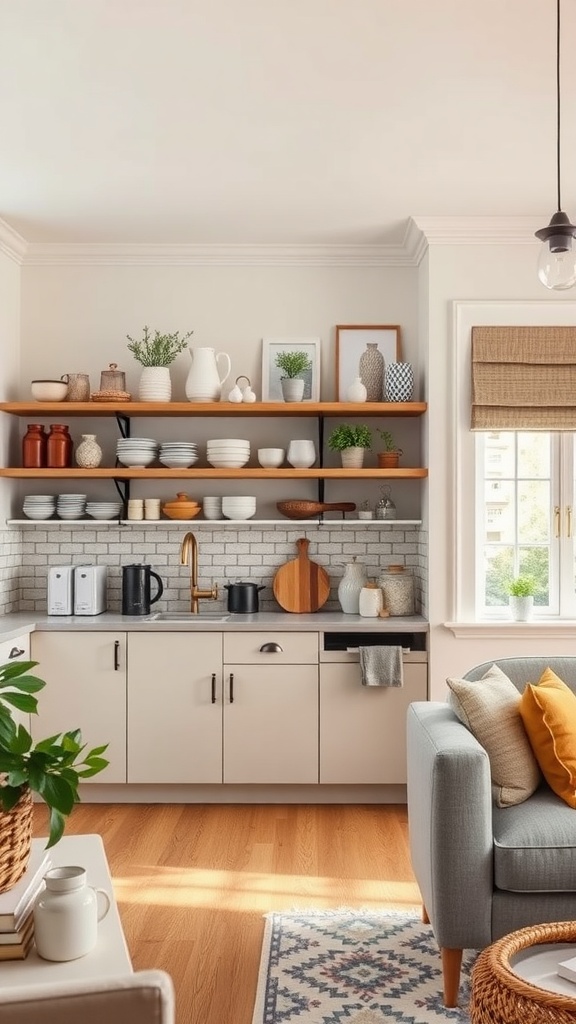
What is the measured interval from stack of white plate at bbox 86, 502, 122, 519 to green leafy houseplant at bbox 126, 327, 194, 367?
0.76 m

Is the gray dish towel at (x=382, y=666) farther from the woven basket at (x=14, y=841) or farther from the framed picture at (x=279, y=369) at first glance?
the woven basket at (x=14, y=841)

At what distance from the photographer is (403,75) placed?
3.04 metres

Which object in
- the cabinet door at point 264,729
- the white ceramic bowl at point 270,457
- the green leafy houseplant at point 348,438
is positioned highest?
the green leafy houseplant at point 348,438

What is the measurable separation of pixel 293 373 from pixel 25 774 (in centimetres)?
340

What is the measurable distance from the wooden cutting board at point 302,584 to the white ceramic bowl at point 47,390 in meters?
1.48

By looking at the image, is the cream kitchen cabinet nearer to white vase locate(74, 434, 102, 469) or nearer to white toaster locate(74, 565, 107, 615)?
white toaster locate(74, 565, 107, 615)

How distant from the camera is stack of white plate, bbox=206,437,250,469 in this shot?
15.5ft

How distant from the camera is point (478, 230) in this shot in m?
4.50

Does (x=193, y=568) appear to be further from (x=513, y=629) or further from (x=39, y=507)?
(x=513, y=629)

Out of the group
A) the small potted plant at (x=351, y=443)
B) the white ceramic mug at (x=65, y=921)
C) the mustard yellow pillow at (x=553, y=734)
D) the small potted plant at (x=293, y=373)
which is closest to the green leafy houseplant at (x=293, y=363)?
the small potted plant at (x=293, y=373)

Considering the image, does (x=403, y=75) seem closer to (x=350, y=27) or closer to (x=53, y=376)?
(x=350, y=27)

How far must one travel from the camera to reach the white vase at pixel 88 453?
475 cm

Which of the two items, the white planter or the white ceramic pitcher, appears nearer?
the white planter

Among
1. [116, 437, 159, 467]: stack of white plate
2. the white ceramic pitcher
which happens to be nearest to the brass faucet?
[116, 437, 159, 467]: stack of white plate
